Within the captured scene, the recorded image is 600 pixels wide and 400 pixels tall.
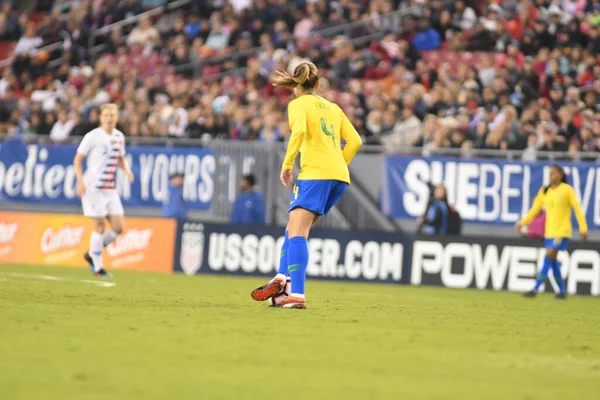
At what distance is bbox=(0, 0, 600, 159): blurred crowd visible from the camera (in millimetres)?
22891

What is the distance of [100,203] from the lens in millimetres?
17547

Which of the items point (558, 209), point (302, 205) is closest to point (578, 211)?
point (558, 209)

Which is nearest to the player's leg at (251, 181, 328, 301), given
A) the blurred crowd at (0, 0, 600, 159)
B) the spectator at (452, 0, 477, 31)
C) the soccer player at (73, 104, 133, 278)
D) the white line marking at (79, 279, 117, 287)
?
the white line marking at (79, 279, 117, 287)

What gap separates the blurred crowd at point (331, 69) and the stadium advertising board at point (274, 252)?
2108 millimetres

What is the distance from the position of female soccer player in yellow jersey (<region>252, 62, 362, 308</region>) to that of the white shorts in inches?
249

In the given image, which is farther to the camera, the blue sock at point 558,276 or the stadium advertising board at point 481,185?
the stadium advertising board at point 481,185

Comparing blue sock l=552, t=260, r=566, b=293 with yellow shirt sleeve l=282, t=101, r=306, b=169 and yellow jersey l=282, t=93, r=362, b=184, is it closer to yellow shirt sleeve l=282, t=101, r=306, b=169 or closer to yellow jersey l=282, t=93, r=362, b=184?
yellow jersey l=282, t=93, r=362, b=184

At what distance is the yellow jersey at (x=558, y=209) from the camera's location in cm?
1919

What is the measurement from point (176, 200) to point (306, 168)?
1261 centimetres

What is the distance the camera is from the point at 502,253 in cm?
2108

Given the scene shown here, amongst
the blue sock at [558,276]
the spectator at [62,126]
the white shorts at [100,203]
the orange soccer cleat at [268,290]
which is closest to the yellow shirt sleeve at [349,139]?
the orange soccer cleat at [268,290]

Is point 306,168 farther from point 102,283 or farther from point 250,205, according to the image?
point 250,205

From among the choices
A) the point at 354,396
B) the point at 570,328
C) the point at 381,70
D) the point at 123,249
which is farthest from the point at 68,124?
the point at 354,396

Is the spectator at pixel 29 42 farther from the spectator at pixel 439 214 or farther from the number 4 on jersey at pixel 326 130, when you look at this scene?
the number 4 on jersey at pixel 326 130
